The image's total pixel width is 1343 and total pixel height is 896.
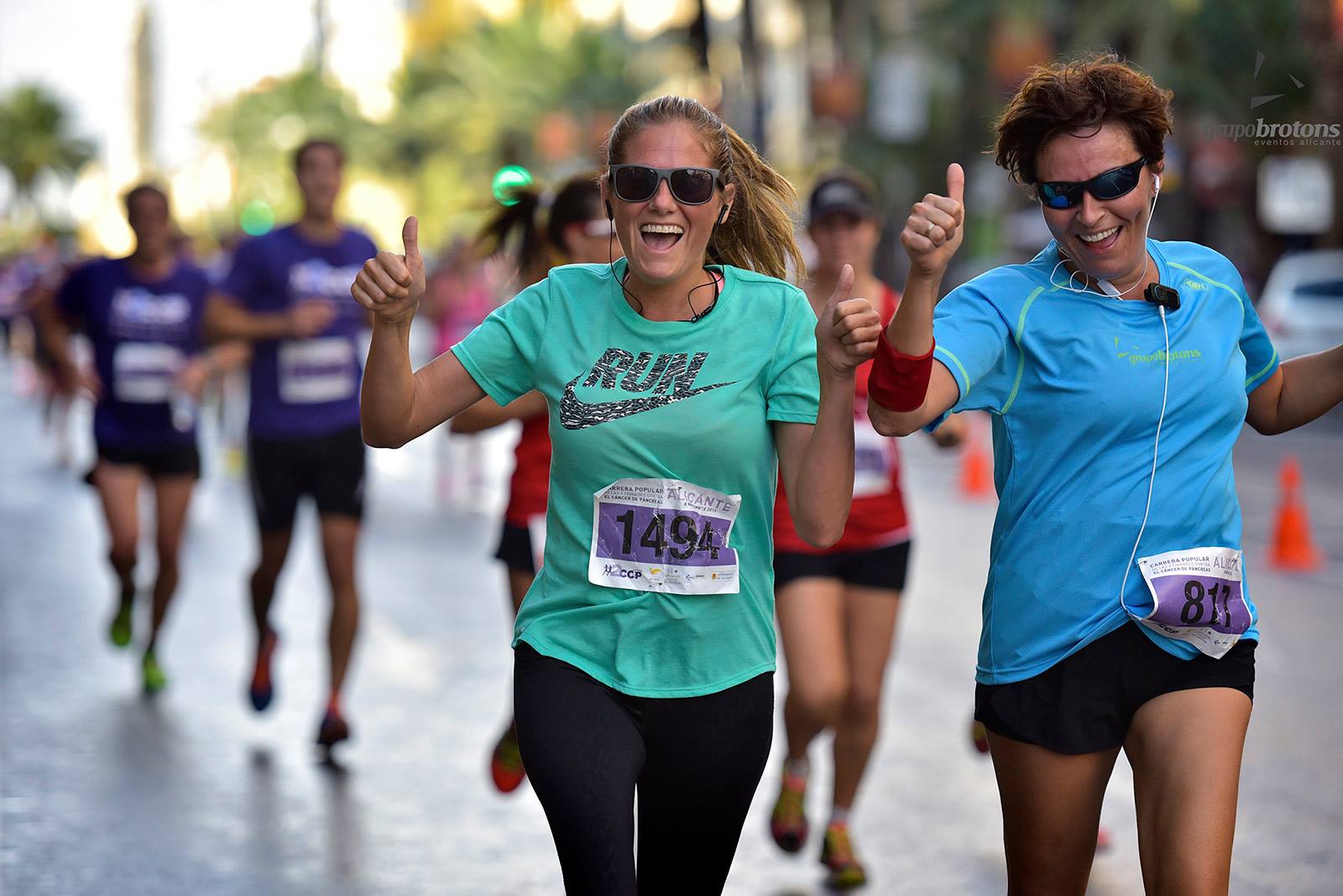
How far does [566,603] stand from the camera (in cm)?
339

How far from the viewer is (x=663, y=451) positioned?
3.29 m

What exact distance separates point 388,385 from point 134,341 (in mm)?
5347

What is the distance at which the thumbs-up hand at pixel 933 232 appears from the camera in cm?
289

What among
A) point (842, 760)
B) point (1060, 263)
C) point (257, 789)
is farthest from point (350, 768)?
point (1060, 263)

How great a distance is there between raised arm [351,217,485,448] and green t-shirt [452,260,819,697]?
0.06m

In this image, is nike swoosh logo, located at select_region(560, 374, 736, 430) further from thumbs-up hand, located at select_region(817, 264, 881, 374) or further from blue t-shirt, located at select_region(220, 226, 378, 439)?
blue t-shirt, located at select_region(220, 226, 378, 439)

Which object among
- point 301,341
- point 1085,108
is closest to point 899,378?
point 1085,108

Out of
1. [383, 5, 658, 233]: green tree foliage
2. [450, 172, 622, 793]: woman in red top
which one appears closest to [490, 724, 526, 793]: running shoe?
[450, 172, 622, 793]: woman in red top

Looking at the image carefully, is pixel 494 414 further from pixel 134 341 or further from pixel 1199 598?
pixel 134 341

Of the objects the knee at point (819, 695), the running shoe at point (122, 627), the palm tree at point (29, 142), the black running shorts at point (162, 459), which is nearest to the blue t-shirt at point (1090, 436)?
the knee at point (819, 695)

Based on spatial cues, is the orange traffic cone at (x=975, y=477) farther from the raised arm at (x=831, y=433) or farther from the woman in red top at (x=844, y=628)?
the raised arm at (x=831, y=433)

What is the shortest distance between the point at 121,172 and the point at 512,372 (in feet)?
163

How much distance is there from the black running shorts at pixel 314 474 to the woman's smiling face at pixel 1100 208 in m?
4.12

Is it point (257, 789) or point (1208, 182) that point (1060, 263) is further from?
point (1208, 182)
